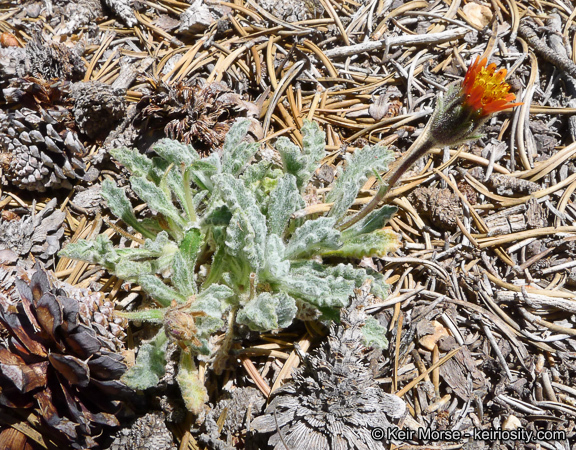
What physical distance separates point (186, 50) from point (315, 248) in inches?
62.6

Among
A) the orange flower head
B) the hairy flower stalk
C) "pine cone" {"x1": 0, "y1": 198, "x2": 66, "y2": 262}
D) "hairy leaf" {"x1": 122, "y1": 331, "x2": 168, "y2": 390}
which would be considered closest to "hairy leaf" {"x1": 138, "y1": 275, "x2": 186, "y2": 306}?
"hairy leaf" {"x1": 122, "y1": 331, "x2": 168, "y2": 390}

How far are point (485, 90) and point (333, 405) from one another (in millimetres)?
1274

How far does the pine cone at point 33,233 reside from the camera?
211cm

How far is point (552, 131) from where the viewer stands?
253 cm

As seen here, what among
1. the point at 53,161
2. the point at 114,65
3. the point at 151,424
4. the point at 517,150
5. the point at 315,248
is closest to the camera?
the point at 151,424

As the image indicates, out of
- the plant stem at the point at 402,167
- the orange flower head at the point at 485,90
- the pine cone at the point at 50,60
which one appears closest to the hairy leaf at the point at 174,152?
the plant stem at the point at 402,167

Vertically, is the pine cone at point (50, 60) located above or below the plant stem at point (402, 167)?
above

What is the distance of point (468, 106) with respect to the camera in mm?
1575

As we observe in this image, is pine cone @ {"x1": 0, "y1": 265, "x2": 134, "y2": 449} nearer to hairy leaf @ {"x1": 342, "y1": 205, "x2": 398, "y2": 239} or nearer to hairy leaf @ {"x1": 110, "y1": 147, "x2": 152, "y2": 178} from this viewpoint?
hairy leaf @ {"x1": 110, "y1": 147, "x2": 152, "y2": 178}

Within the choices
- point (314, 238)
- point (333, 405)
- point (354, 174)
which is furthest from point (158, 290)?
point (354, 174)

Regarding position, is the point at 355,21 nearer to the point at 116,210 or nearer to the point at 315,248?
the point at 315,248

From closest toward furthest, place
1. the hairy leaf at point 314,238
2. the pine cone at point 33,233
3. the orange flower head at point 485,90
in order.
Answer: the orange flower head at point 485,90, the hairy leaf at point 314,238, the pine cone at point 33,233

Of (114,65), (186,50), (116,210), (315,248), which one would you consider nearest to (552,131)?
(315,248)

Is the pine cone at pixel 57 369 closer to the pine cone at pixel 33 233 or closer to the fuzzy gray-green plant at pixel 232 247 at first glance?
the fuzzy gray-green plant at pixel 232 247
